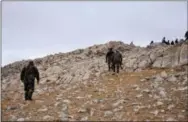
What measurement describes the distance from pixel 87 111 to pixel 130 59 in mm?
14290

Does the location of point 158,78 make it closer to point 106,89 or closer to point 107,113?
point 106,89

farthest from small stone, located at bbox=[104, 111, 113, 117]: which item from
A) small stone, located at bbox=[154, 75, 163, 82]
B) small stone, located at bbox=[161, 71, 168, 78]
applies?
small stone, located at bbox=[161, 71, 168, 78]

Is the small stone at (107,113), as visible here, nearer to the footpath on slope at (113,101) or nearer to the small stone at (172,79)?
the footpath on slope at (113,101)

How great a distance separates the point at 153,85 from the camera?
66.6 feet

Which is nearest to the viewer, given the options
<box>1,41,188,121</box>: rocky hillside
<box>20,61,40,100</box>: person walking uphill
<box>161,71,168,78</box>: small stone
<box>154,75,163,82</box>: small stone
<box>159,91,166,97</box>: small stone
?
<box>1,41,188,121</box>: rocky hillside

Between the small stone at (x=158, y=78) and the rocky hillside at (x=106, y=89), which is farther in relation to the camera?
the small stone at (x=158, y=78)

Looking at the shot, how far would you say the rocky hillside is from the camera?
15922 millimetres

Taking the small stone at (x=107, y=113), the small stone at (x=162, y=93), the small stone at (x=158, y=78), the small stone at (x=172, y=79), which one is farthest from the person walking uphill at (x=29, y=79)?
the small stone at (x=172, y=79)

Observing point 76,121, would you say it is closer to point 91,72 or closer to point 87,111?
point 87,111

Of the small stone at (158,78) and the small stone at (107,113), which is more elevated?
the small stone at (158,78)

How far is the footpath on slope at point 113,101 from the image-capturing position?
1557 cm

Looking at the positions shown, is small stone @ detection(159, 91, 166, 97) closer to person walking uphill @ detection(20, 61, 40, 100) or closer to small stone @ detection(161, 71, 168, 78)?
small stone @ detection(161, 71, 168, 78)

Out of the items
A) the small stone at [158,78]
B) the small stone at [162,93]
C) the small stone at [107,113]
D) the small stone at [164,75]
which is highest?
the small stone at [164,75]

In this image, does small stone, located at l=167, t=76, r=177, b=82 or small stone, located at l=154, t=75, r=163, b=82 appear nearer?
small stone, located at l=167, t=76, r=177, b=82
